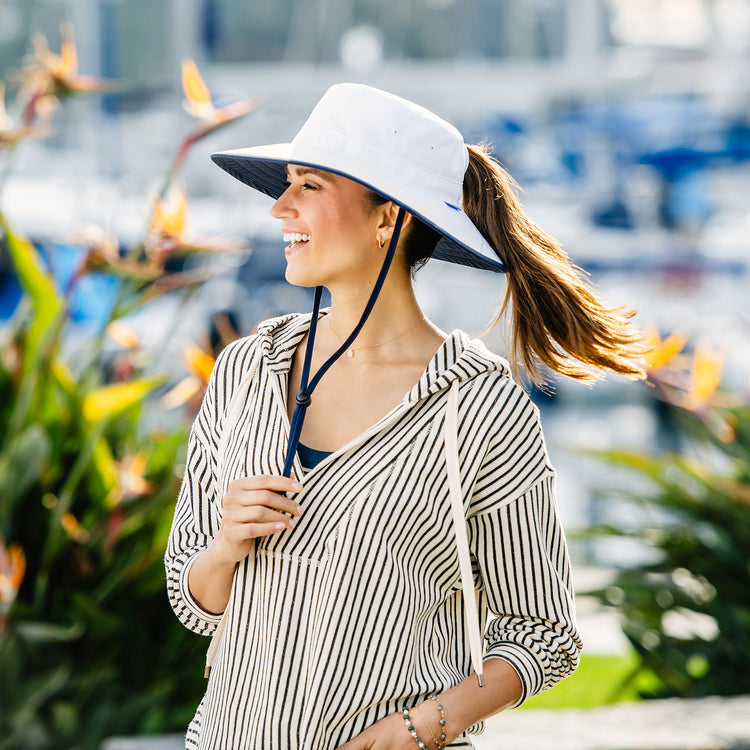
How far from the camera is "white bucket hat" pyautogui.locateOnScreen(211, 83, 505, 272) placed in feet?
5.06

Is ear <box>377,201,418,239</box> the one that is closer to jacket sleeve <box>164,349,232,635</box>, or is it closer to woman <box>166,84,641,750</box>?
woman <box>166,84,641,750</box>

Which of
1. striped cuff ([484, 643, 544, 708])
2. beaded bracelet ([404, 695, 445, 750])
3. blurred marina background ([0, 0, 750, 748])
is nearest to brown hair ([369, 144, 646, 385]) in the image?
striped cuff ([484, 643, 544, 708])

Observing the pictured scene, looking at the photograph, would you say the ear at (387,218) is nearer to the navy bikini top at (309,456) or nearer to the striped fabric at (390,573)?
the striped fabric at (390,573)

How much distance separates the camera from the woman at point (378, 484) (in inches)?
59.9

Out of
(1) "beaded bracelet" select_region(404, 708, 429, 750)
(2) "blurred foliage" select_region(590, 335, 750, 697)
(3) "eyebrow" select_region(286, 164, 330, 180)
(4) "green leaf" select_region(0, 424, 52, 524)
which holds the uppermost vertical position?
(3) "eyebrow" select_region(286, 164, 330, 180)

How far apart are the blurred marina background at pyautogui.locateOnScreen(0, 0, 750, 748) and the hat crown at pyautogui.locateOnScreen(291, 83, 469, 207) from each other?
4.51 metres

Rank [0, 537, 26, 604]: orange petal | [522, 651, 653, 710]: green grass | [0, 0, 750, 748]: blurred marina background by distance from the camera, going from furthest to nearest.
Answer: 1. [0, 0, 750, 748]: blurred marina background
2. [522, 651, 653, 710]: green grass
3. [0, 537, 26, 604]: orange petal

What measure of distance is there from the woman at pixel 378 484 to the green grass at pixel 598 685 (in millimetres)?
2623

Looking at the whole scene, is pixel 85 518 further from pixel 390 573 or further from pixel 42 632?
pixel 390 573

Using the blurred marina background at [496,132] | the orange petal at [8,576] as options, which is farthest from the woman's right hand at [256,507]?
the blurred marina background at [496,132]

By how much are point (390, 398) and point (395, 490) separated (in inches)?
6.2

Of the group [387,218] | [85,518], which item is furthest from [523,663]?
[85,518]

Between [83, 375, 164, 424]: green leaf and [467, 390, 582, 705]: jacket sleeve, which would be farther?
[83, 375, 164, 424]: green leaf

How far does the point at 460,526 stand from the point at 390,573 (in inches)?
4.6
